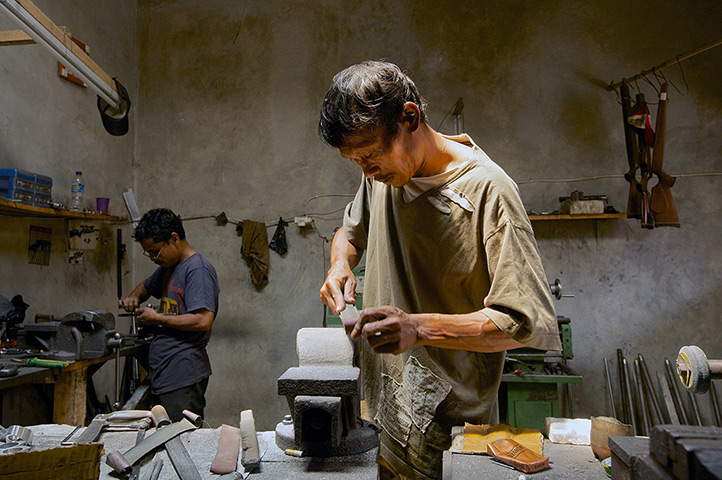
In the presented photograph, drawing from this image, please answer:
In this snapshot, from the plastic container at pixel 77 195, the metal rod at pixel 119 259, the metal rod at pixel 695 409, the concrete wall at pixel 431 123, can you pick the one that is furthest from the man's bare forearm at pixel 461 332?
the metal rod at pixel 119 259

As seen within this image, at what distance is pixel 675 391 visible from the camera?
4.08 meters

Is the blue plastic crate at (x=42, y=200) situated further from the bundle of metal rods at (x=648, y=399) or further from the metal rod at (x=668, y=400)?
the metal rod at (x=668, y=400)

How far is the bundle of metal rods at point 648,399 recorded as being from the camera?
401 cm

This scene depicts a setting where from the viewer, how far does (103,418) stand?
1.82 m

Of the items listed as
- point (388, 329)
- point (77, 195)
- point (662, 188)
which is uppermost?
point (77, 195)

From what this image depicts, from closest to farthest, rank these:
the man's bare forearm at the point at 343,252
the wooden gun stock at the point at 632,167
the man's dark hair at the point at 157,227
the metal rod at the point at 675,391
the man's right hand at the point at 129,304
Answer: the man's bare forearm at the point at 343,252, the man's dark hair at the point at 157,227, the man's right hand at the point at 129,304, the wooden gun stock at the point at 632,167, the metal rod at the point at 675,391

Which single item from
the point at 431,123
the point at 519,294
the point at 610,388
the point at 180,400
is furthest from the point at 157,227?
the point at 610,388

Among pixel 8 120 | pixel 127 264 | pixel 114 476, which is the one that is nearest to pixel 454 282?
pixel 114 476

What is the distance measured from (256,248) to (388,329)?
363 cm

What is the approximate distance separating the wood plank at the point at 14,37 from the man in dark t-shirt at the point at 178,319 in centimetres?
119

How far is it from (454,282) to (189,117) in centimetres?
432

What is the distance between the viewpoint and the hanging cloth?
4680 millimetres

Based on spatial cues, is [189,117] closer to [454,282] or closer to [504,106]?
[504,106]

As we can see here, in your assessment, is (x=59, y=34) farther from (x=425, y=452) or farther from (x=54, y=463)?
(x=425, y=452)
